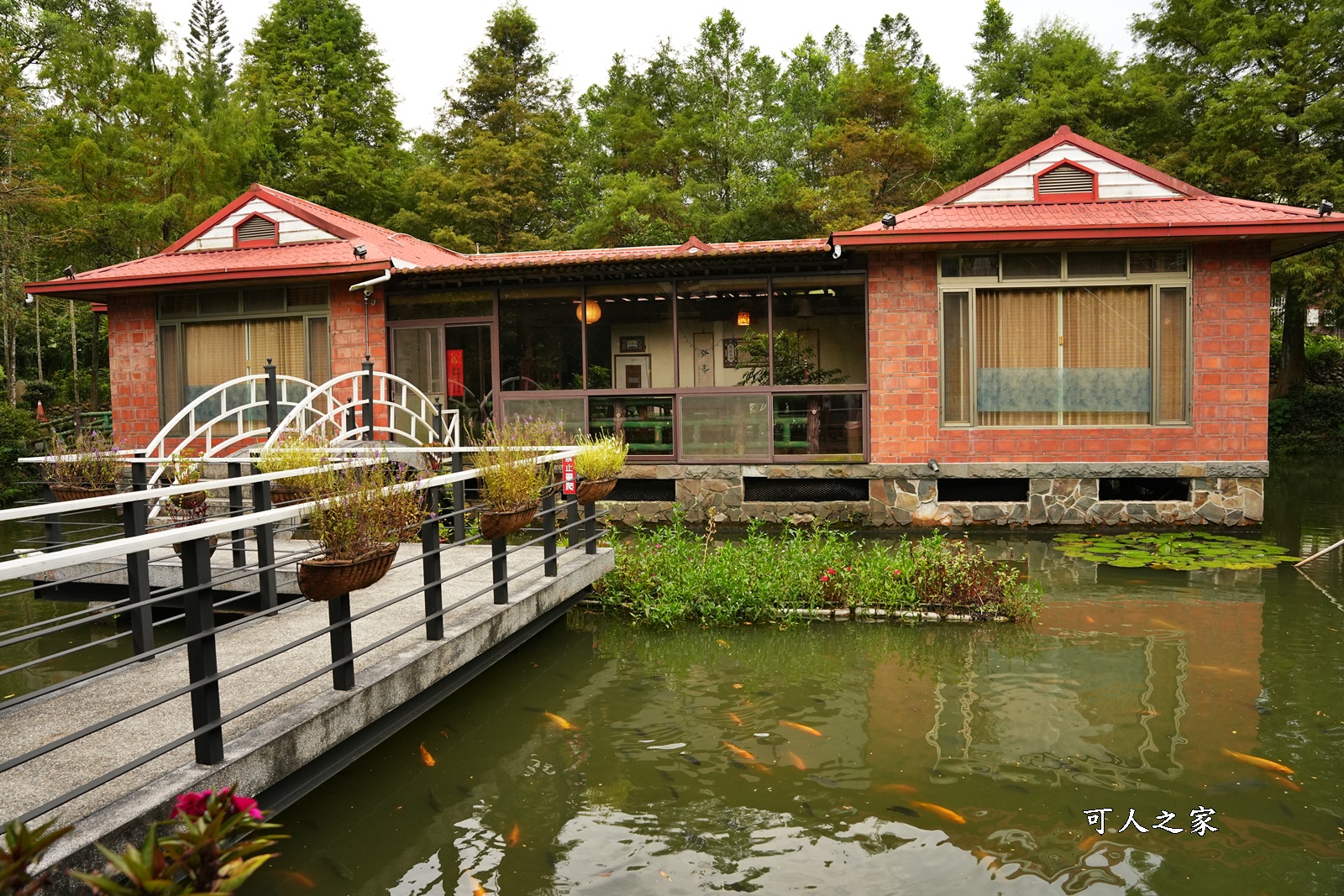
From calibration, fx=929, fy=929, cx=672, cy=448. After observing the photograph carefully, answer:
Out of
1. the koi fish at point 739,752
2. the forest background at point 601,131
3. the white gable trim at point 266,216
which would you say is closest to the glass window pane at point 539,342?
the white gable trim at point 266,216

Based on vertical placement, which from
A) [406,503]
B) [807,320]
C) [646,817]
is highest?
[807,320]

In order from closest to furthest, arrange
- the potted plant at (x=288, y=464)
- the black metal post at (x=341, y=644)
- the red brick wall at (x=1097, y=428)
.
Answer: the black metal post at (x=341, y=644) → the potted plant at (x=288, y=464) → the red brick wall at (x=1097, y=428)

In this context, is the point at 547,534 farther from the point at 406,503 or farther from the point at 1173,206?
the point at 1173,206

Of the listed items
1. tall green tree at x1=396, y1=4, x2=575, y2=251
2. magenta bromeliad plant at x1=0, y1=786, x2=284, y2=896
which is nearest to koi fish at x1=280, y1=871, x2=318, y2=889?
magenta bromeliad plant at x1=0, y1=786, x2=284, y2=896

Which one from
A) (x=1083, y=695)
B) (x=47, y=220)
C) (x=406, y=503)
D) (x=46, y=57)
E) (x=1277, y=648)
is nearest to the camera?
(x=406, y=503)

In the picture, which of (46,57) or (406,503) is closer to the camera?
(406,503)

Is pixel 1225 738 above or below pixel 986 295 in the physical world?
below

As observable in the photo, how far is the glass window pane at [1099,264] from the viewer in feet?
37.4

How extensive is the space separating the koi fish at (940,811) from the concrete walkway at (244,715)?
2533 mm

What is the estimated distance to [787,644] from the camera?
22.2 ft

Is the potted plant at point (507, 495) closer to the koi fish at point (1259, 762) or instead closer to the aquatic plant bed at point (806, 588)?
the aquatic plant bed at point (806, 588)

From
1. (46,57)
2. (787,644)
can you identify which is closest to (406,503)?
(787,644)

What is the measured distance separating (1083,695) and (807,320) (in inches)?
343

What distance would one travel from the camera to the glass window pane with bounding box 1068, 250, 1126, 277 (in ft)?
37.4
